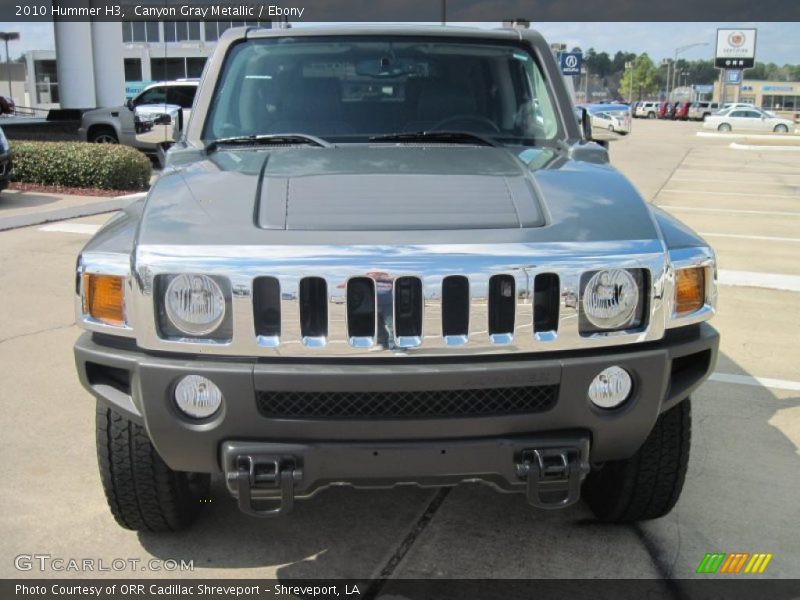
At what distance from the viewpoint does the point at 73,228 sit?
10047 mm

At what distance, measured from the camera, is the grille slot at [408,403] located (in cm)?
240

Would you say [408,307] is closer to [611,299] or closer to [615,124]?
[611,299]

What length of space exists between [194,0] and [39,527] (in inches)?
764

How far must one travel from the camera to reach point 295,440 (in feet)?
Result: 7.92

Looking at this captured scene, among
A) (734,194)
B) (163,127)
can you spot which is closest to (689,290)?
(163,127)

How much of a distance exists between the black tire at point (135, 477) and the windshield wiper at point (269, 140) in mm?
1174

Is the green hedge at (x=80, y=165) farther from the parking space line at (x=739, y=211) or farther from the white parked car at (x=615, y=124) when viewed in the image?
the parking space line at (x=739, y=211)

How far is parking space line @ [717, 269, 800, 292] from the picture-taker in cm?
753

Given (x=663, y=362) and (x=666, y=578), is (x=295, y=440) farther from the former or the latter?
(x=666, y=578)

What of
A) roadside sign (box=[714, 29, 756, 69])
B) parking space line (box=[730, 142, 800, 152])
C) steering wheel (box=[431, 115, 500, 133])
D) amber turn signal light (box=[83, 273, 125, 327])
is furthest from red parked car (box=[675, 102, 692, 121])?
amber turn signal light (box=[83, 273, 125, 327])

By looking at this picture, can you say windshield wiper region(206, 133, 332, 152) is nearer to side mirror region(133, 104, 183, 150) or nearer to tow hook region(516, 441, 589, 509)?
side mirror region(133, 104, 183, 150)

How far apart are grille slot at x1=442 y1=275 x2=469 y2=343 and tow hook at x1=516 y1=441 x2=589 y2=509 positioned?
0.40 m

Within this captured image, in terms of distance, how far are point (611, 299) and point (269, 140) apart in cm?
162

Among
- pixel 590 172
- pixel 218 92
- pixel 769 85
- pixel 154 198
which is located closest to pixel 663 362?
pixel 590 172
